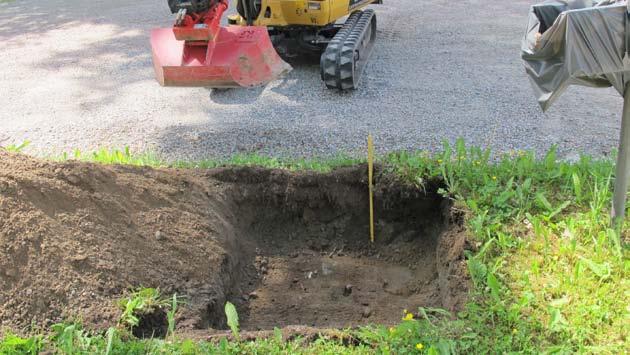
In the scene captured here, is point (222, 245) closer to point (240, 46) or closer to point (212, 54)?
point (212, 54)

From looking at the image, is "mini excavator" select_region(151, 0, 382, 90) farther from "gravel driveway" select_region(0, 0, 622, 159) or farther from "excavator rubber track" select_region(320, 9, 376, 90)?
"gravel driveway" select_region(0, 0, 622, 159)

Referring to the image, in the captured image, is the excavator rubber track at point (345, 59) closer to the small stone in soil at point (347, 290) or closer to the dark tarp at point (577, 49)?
the small stone in soil at point (347, 290)

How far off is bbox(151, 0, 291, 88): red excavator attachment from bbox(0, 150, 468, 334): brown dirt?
4.52 ft

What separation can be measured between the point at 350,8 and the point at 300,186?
401cm

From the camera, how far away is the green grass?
9.80 feet

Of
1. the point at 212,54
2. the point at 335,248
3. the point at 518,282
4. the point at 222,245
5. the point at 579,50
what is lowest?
the point at 335,248

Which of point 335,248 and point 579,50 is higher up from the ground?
point 579,50

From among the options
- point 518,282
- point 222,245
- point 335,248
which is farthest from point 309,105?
point 518,282

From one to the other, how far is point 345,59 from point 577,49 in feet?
13.5

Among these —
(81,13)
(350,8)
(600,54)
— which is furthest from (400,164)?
(81,13)

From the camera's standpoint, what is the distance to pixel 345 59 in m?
6.81

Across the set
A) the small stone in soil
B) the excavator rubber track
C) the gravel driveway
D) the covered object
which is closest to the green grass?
the small stone in soil

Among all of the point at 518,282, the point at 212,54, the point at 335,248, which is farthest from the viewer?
the point at 212,54

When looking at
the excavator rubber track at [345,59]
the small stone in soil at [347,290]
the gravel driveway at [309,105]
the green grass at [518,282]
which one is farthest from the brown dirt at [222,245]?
the excavator rubber track at [345,59]
